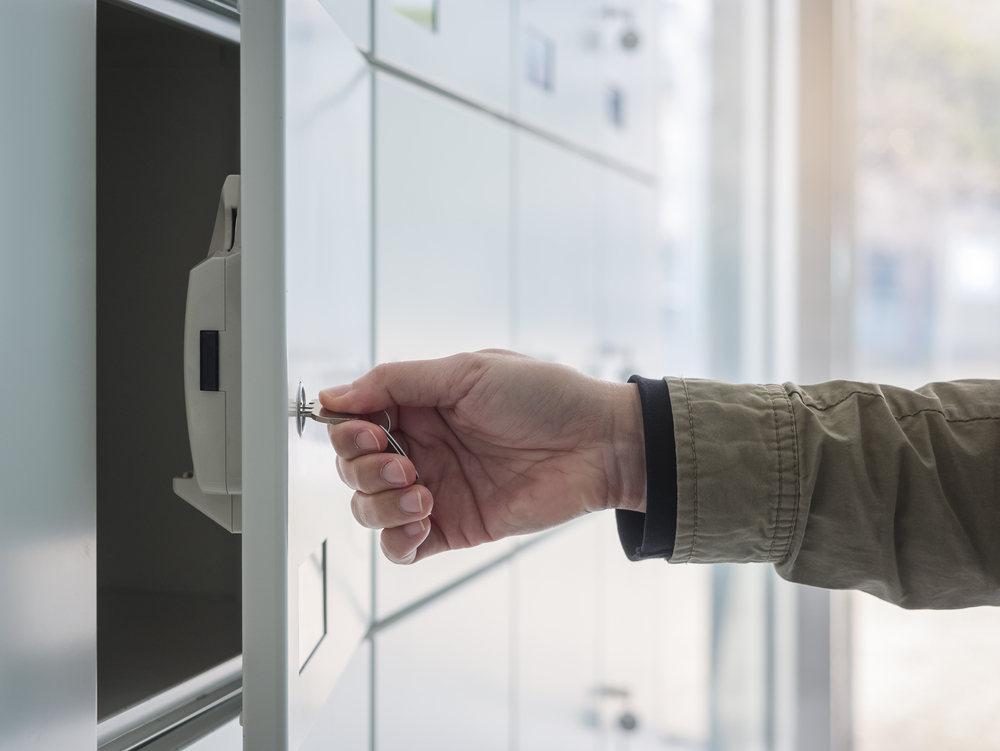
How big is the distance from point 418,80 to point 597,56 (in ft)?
2.32

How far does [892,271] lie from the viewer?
1.89 meters

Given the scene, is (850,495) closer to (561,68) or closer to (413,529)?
(413,529)

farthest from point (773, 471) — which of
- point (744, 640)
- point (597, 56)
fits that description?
point (744, 640)

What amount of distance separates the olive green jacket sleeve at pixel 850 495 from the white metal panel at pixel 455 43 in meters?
0.53

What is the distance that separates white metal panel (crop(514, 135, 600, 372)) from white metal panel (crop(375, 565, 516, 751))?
41 centimetres

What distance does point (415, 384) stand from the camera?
2.25ft

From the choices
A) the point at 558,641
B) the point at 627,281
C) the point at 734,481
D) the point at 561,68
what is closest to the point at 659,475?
the point at 734,481

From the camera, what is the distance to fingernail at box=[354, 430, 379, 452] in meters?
0.59

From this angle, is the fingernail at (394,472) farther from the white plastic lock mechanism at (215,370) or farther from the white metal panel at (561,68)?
the white metal panel at (561,68)

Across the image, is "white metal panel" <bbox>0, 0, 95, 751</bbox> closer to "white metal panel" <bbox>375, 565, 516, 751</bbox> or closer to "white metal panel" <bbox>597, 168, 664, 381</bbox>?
"white metal panel" <bbox>375, 565, 516, 751</bbox>

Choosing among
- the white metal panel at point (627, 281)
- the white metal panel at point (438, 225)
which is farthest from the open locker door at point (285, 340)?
the white metal panel at point (627, 281)

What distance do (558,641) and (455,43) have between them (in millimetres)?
1037

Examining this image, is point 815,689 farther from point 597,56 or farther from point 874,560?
point 597,56

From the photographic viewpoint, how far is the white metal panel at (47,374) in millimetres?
468
